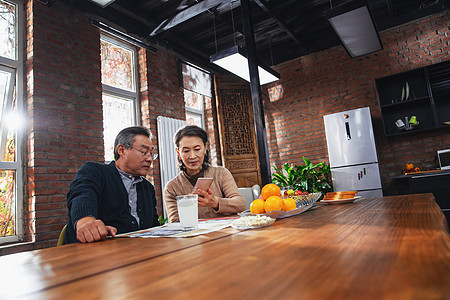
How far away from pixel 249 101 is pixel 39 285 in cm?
592

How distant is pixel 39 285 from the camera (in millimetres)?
509

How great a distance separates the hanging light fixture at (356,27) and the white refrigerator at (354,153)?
108 cm

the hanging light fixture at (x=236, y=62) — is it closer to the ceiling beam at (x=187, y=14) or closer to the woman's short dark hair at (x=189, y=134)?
the ceiling beam at (x=187, y=14)

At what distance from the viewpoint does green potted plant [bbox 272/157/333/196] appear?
5.27m

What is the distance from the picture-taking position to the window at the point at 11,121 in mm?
3178

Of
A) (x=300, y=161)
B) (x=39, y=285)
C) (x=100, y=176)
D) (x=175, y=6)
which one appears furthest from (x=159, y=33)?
(x=39, y=285)

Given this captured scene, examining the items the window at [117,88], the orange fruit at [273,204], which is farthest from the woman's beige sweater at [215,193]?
the window at [117,88]

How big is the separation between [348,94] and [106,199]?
5108mm

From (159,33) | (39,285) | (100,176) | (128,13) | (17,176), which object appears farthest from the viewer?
(159,33)

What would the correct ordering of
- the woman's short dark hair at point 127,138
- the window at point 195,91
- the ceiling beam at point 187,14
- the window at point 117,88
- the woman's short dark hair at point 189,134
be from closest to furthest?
the woman's short dark hair at point 127,138 < the woman's short dark hair at point 189,134 < the ceiling beam at point 187,14 < the window at point 117,88 < the window at point 195,91

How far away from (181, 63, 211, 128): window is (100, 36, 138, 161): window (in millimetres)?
1016

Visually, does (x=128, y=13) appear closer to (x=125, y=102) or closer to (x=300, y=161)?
(x=125, y=102)

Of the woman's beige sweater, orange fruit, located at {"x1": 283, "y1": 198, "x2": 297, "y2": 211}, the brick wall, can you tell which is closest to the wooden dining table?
orange fruit, located at {"x1": 283, "y1": 198, "x2": 297, "y2": 211}

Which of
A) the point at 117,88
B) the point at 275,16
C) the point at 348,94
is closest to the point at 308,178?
the point at 348,94
